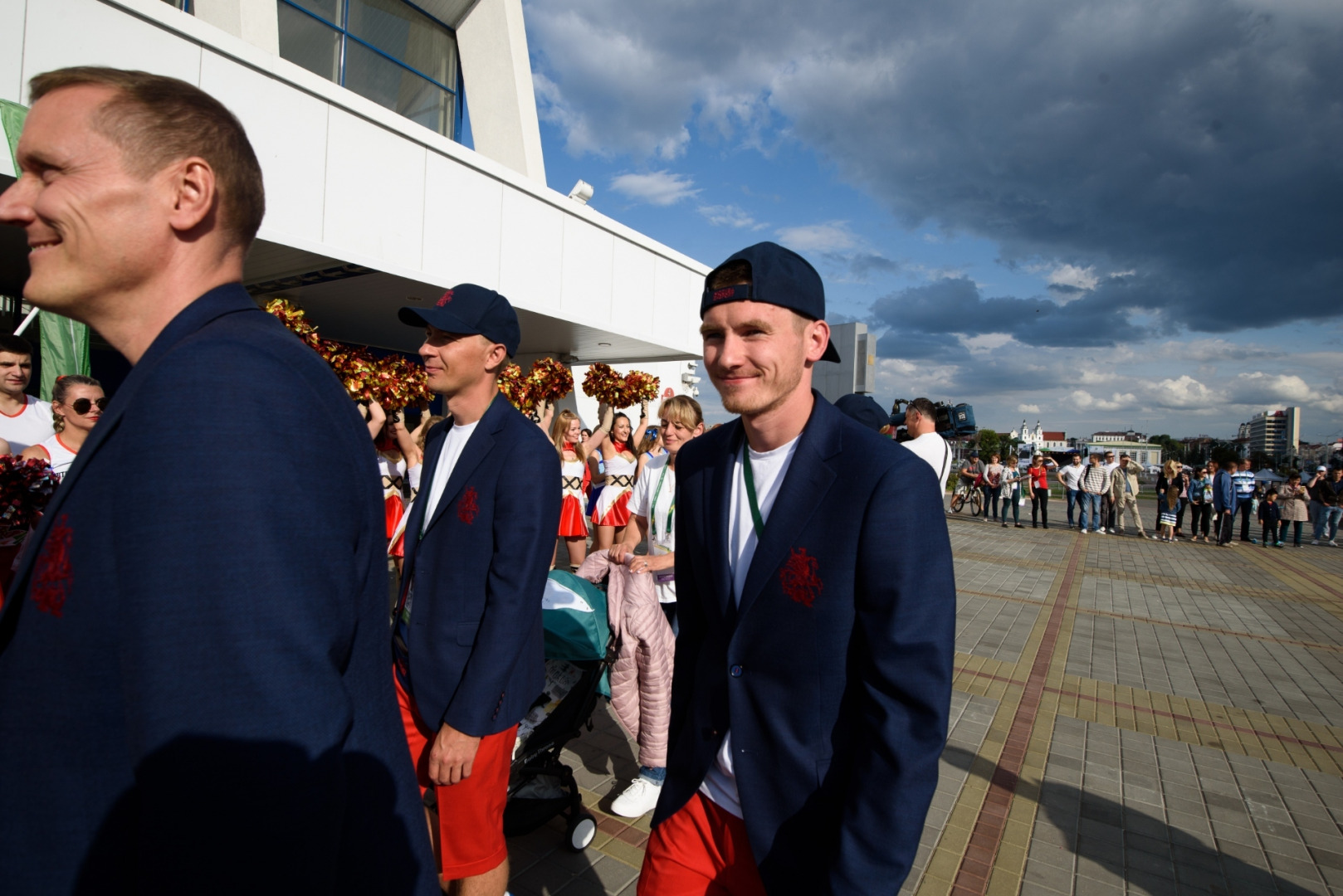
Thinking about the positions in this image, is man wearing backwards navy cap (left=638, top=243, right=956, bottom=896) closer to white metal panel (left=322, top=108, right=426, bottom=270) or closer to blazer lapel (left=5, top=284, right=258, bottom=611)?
blazer lapel (left=5, top=284, right=258, bottom=611)

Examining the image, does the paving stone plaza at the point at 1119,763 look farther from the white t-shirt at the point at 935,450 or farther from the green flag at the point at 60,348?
the green flag at the point at 60,348

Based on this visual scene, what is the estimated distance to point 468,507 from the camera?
2303 millimetres

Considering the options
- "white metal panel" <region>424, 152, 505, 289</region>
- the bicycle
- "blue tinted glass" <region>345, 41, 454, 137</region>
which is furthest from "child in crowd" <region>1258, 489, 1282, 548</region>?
"blue tinted glass" <region>345, 41, 454, 137</region>

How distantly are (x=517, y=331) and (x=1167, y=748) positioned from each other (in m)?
5.22

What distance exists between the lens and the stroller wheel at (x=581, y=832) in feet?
10.5

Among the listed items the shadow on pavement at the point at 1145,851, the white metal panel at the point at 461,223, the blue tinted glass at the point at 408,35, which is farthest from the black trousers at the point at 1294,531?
the blue tinted glass at the point at 408,35

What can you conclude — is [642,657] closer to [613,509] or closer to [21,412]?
[21,412]

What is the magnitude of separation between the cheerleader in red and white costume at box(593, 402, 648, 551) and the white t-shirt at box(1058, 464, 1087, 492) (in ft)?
45.1

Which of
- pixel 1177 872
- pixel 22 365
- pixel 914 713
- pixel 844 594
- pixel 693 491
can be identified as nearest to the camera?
pixel 914 713

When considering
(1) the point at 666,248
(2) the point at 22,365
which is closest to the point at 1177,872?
(2) the point at 22,365

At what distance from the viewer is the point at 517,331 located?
292cm

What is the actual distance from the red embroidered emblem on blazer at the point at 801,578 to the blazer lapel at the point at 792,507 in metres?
0.02

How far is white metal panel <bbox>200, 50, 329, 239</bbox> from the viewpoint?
8484mm

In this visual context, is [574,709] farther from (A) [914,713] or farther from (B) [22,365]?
(B) [22,365]
